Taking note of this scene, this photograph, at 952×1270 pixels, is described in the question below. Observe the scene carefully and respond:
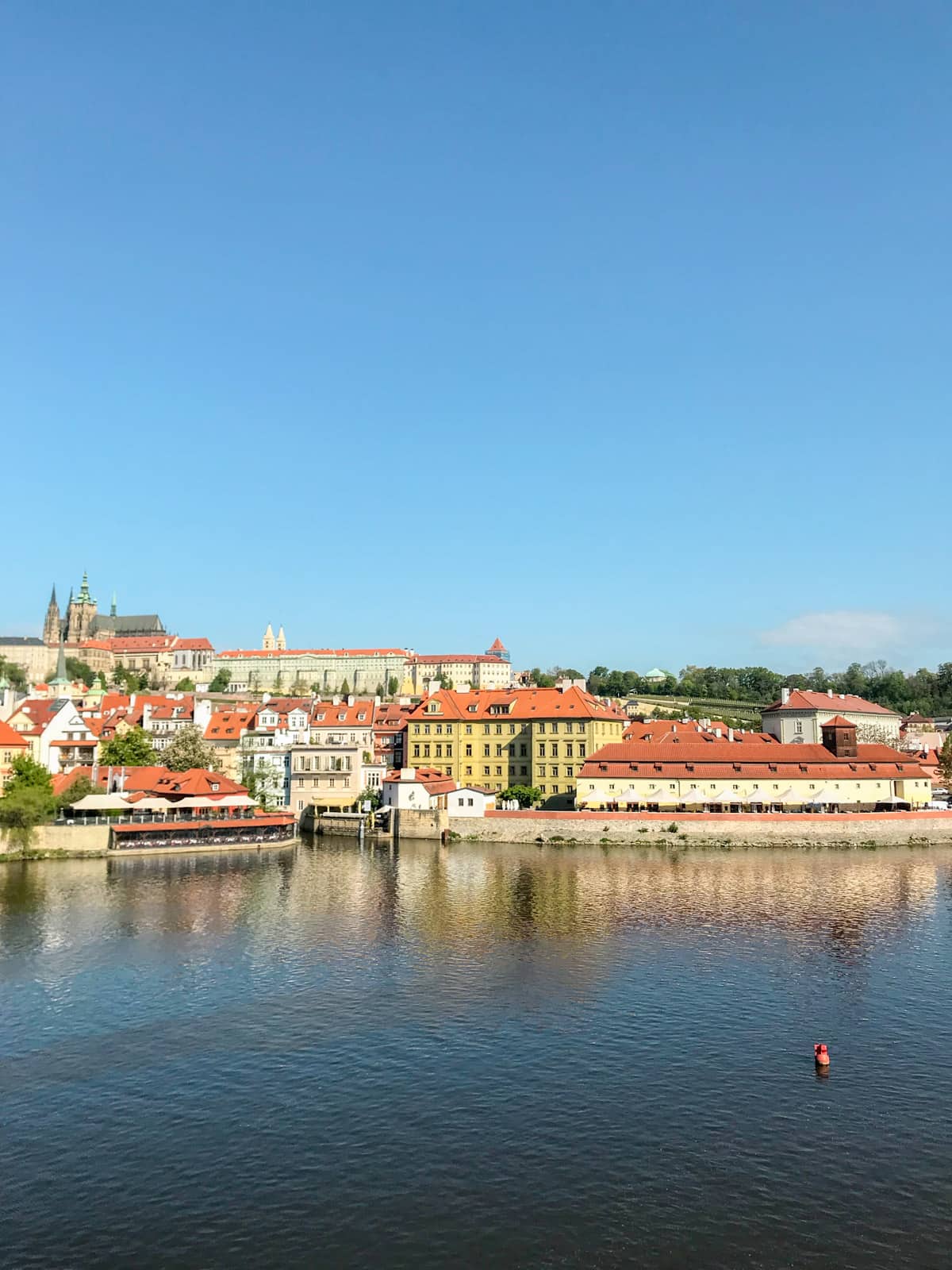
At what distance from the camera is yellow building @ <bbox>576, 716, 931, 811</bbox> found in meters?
80.7

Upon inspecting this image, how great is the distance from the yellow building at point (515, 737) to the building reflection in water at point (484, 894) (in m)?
18.1

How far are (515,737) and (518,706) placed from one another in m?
3.36

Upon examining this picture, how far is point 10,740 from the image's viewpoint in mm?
84688

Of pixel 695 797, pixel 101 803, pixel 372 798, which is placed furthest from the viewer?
pixel 372 798

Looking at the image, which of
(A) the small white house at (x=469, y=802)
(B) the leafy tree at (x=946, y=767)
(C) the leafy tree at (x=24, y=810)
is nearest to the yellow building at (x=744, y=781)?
(A) the small white house at (x=469, y=802)

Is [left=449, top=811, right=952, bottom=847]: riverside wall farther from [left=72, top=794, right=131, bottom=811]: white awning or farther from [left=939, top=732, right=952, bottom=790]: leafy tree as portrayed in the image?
[left=72, top=794, right=131, bottom=811]: white awning

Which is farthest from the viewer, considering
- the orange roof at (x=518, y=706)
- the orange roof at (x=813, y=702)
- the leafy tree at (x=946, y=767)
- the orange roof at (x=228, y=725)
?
the orange roof at (x=813, y=702)

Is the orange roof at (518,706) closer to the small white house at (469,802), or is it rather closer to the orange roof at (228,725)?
the small white house at (469,802)

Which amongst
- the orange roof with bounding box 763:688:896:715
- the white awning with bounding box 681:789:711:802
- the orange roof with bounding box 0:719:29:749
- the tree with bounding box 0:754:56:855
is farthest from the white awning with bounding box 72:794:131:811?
the orange roof with bounding box 763:688:896:715

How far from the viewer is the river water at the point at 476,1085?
67.9 ft

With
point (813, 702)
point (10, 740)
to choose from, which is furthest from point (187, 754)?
point (813, 702)

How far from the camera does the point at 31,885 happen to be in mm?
57188

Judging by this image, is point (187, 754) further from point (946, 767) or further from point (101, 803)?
point (946, 767)

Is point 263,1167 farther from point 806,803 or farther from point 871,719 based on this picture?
point 871,719
